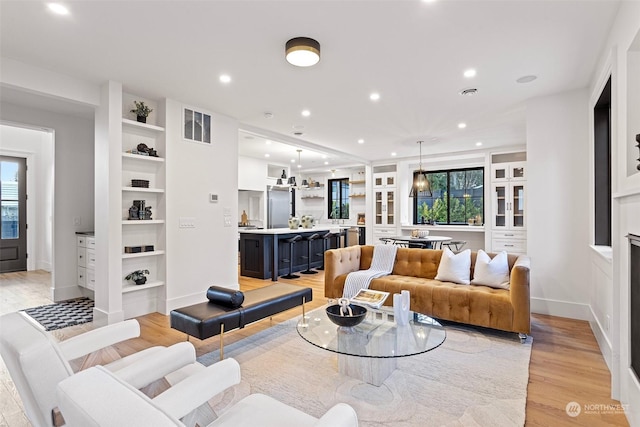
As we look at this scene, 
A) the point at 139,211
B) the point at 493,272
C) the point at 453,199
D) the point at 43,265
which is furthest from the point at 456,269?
the point at 43,265

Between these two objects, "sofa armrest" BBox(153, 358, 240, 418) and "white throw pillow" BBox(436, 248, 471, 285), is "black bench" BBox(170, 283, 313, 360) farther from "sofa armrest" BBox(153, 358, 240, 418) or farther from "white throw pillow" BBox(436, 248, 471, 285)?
"white throw pillow" BBox(436, 248, 471, 285)

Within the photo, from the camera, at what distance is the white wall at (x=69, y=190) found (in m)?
4.90

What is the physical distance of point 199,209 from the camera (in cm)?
461

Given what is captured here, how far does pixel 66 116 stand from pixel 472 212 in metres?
8.64

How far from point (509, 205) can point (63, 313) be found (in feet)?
26.3

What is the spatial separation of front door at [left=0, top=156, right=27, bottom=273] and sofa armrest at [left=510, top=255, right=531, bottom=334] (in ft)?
29.6

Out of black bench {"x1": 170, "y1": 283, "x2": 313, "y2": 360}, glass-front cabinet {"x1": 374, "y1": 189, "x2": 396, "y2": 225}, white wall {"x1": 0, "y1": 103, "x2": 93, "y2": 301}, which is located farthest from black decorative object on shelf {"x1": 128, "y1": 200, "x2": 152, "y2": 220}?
glass-front cabinet {"x1": 374, "y1": 189, "x2": 396, "y2": 225}

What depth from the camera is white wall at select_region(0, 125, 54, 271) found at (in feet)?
22.4

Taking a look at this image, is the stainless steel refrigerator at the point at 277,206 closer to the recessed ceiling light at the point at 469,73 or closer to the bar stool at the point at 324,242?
the bar stool at the point at 324,242

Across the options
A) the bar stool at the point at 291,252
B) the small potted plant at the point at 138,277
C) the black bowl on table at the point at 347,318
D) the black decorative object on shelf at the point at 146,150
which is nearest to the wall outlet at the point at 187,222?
the small potted plant at the point at 138,277

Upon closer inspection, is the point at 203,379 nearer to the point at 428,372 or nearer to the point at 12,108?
the point at 428,372

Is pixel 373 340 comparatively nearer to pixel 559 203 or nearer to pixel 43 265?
pixel 559 203

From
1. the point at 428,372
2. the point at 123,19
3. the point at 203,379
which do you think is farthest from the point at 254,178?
the point at 203,379

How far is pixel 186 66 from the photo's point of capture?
10.9 ft
